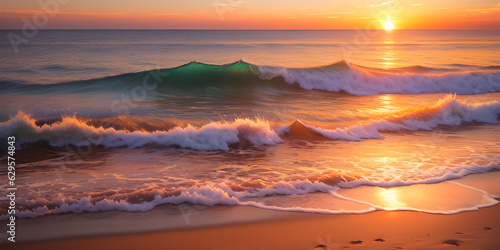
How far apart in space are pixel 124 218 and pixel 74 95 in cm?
1177

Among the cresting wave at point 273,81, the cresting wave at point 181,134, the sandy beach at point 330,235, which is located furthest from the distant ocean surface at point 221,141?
the sandy beach at point 330,235

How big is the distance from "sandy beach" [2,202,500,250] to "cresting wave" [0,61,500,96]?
38.1 feet

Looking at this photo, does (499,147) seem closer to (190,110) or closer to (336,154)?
(336,154)

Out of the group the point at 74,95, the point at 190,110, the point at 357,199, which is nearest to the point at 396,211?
the point at 357,199

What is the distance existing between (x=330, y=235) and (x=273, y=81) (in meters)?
14.8

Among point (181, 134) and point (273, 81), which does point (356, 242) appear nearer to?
point (181, 134)

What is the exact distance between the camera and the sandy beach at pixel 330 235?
166 inches

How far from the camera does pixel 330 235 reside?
4.50 meters

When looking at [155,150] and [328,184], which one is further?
[155,150]

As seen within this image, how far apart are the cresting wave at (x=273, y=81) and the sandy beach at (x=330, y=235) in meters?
11.6

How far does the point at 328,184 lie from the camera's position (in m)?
6.38

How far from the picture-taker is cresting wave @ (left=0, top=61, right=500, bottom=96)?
16.9 meters

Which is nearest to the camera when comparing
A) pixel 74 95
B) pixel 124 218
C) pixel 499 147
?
pixel 124 218

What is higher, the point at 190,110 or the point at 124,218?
the point at 190,110
